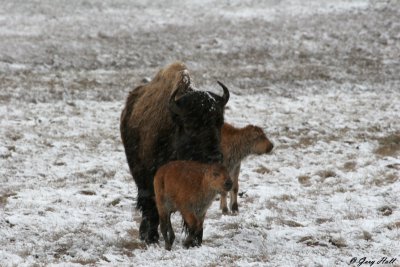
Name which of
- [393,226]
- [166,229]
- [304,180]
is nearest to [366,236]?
[393,226]

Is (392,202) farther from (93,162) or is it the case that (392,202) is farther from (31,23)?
(31,23)

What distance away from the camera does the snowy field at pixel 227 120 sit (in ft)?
25.2

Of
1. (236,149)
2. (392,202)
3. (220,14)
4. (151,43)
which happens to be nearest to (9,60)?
(151,43)


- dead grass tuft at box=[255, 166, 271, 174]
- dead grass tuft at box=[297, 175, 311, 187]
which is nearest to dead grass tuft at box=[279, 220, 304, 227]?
dead grass tuft at box=[297, 175, 311, 187]

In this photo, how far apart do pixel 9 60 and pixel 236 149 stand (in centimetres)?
1546

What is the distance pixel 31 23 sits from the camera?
2914cm

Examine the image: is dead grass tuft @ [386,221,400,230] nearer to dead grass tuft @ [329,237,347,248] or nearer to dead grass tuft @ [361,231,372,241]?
dead grass tuft @ [361,231,372,241]

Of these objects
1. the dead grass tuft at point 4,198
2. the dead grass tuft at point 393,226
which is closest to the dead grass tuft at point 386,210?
the dead grass tuft at point 393,226

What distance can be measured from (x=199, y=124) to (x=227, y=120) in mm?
10597

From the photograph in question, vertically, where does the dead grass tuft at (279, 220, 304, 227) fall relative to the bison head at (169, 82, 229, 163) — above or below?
below

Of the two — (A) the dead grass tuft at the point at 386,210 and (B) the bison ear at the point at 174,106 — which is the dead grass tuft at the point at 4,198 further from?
(A) the dead grass tuft at the point at 386,210

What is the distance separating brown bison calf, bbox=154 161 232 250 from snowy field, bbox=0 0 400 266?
0.34 metres

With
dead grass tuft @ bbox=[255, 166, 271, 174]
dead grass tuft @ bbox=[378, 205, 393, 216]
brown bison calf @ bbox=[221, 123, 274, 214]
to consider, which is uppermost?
brown bison calf @ bbox=[221, 123, 274, 214]

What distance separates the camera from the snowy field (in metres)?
7.70
